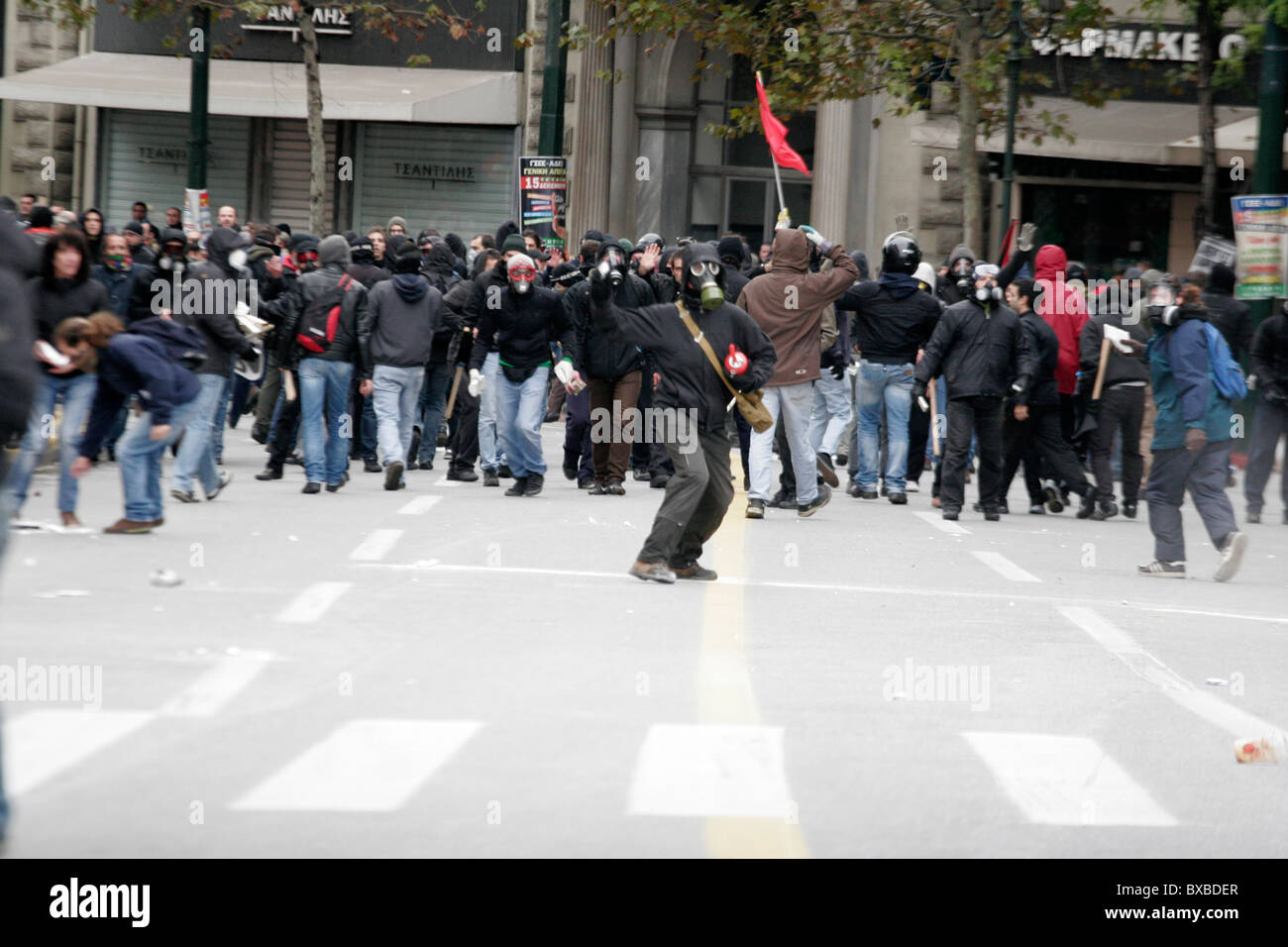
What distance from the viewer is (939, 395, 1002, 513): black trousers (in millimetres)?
15469

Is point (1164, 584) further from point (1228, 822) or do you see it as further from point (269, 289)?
point (269, 289)

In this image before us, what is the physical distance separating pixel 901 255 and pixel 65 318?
6.79 metres

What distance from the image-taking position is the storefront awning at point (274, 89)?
31719 millimetres

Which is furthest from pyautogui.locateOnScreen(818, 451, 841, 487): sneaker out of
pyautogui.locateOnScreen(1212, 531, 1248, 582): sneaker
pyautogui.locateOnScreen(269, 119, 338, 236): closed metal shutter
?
pyautogui.locateOnScreen(269, 119, 338, 236): closed metal shutter

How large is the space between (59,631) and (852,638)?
11.8 feet

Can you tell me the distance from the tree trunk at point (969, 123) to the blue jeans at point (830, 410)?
7.55 meters

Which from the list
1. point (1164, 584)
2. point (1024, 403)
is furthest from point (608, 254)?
point (1024, 403)

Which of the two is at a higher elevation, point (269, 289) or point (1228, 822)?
point (269, 289)

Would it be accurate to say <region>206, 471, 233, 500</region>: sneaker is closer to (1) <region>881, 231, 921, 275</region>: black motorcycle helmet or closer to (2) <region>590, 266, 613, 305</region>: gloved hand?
(2) <region>590, 266, 613, 305</region>: gloved hand

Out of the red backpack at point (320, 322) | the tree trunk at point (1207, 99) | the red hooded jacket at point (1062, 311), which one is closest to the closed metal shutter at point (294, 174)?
the tree trunk at point (1207, 99)

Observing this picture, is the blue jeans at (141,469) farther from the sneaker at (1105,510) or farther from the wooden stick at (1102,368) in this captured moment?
the sneaker at (1105,510)

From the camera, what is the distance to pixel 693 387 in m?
11.4

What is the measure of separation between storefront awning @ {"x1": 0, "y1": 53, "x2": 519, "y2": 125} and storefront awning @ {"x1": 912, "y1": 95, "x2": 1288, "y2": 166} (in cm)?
765

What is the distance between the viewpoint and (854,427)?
1730 cm
